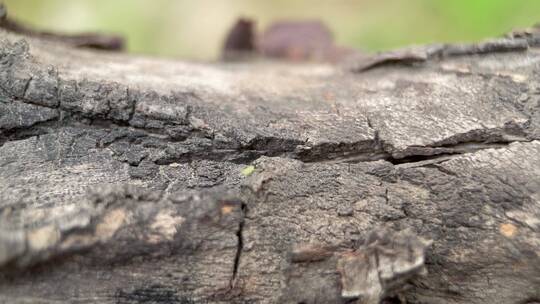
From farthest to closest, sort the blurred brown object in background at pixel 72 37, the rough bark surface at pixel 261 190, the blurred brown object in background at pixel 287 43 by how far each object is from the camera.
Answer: the blurred brown object in background at pixel 287 43
the blurred brown object in background at pixel 72 37
the rough bark surface at pixel 261 190

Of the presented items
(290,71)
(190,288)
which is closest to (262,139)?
(190,288)

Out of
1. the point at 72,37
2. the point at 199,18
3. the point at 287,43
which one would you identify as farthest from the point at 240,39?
the point at 199,18

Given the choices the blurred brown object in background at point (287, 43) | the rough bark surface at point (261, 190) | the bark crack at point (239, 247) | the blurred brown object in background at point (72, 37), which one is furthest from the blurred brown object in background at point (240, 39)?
the bark crack at point (239, 247)

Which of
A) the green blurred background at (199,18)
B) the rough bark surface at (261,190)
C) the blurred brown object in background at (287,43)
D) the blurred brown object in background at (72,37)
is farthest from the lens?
the green blurred background at (199,18)

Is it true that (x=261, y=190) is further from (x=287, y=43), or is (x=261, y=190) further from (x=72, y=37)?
(x=287, y=43)

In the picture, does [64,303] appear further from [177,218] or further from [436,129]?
[436,129]

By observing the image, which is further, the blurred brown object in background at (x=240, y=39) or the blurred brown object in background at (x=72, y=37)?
the blurred brown object in background at (x=240, y=39)

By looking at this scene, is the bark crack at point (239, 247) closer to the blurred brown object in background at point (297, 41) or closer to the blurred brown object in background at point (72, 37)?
the blurred brown object in background at point (72, 37)
